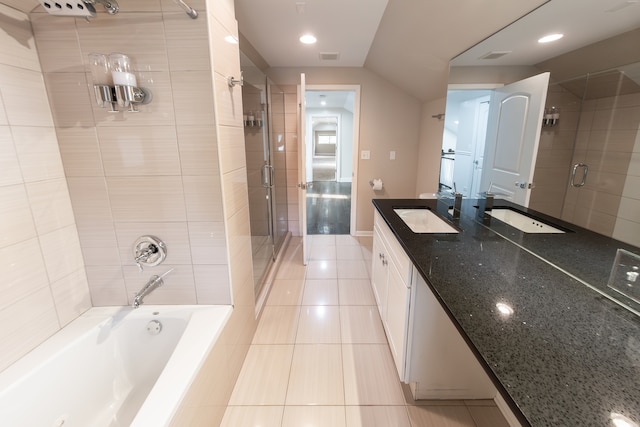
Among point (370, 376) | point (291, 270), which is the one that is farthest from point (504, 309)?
point (291, 270)

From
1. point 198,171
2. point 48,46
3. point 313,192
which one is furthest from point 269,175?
point 313,192

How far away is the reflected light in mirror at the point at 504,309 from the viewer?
0.90m

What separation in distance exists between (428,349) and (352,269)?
5.47 ft

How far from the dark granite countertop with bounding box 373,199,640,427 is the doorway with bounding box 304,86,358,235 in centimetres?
206

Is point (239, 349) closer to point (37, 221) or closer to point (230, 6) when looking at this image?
point (37, 221)

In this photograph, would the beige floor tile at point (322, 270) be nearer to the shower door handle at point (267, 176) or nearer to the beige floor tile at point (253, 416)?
the shower door handle at point (267, 176)

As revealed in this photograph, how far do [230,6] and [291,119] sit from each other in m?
2.18

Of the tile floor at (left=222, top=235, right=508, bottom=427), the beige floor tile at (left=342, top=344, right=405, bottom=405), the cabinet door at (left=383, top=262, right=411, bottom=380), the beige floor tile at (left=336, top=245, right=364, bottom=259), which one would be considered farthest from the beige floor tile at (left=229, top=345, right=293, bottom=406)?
the beige floor tile at (left=336, top=245, right=364, bottom=259)

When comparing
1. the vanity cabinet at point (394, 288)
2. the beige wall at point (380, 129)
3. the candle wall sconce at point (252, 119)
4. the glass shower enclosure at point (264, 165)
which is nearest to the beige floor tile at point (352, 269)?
the vanity cabinet at point (394, 288)

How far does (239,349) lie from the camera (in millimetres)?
1780

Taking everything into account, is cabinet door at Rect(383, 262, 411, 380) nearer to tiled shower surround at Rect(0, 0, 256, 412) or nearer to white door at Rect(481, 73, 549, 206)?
white door at Rect(481, 73, 549, 206)

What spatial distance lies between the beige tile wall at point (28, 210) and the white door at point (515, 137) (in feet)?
7.60

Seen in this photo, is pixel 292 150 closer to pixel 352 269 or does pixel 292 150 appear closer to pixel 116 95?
pixel 352 269

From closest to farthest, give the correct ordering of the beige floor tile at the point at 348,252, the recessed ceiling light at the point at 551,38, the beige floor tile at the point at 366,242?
the recessed ceiling light at the point at 551,38 < the beige floor tile at the point at 348,252 < the beige floor tile at the point at 366,242
